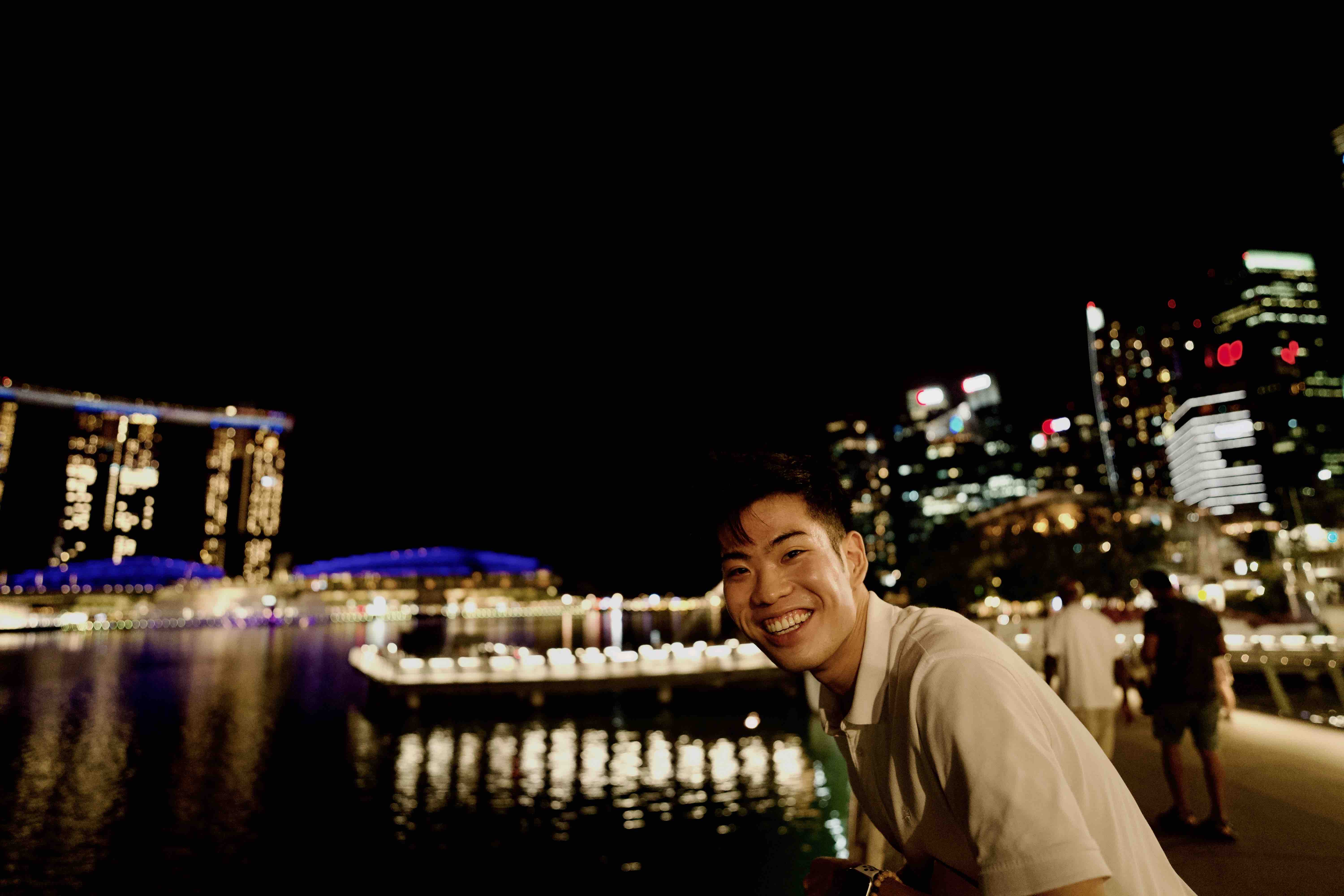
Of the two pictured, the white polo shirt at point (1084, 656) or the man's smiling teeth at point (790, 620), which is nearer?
the man's smiling teeth at point (790, 620)

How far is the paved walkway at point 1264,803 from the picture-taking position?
4.70 metres

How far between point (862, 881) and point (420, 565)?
136m

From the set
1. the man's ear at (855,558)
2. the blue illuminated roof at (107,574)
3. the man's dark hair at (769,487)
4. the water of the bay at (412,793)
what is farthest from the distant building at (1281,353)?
the blue illuminated roof at (107,574)

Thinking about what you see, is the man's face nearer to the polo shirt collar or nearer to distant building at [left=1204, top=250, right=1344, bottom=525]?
the polo shirt collar

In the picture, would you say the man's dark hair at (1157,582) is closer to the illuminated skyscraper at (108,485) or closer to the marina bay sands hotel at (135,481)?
the marina bay sands hotel at (135,481)

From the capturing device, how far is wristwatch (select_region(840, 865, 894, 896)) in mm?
1317

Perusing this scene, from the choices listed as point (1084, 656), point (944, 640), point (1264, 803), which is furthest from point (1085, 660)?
point (944, 640)

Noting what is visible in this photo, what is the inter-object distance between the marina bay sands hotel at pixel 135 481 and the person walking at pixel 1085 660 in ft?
416

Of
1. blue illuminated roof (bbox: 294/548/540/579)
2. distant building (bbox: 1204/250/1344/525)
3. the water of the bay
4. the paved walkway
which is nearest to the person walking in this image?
the paved walkway

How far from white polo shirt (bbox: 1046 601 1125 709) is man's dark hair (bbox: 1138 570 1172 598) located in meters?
1.03

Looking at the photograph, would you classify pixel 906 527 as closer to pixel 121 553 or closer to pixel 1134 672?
pixel 1134 672

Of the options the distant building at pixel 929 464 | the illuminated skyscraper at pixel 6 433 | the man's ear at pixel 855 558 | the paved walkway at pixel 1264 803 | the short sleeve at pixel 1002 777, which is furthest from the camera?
the distant building at pixel 929 464

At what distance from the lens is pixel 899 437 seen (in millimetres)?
120875

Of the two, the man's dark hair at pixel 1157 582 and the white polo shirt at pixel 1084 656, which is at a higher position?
the man's dark hair at pixel 1157 582
